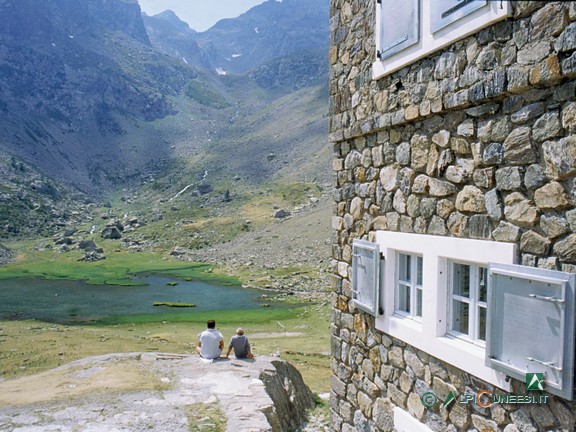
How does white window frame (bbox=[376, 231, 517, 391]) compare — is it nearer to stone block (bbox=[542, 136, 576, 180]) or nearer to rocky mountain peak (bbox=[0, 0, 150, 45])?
stone block (bbox=[542, 136, 576, 180])

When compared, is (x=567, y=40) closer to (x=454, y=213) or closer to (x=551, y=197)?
(x=551, y=197)

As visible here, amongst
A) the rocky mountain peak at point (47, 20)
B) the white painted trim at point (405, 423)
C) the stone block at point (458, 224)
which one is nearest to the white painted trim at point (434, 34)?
the stone block at point (458, 224)

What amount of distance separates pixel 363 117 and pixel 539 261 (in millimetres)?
3298

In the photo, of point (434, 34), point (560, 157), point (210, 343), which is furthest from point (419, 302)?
point (210, 343)

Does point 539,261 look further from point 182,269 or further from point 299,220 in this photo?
point 299,220

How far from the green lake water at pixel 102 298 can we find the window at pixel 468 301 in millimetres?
29353

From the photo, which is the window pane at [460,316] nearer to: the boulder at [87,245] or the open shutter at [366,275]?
the open shutter at [366,275]

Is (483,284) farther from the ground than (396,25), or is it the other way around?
(396,25)

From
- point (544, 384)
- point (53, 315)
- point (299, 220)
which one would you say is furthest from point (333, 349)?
point (299, 220)

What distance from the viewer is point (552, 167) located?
156 inches

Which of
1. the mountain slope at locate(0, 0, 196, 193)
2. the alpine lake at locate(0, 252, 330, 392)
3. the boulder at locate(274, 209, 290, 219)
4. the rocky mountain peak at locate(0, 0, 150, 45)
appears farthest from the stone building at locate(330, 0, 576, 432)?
the rocky mountain peak at locate(0, 0, 150, 45)

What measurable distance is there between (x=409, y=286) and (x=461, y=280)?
3.13 feet

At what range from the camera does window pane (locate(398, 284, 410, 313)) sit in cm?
621

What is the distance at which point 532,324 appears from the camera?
4.04 meters
